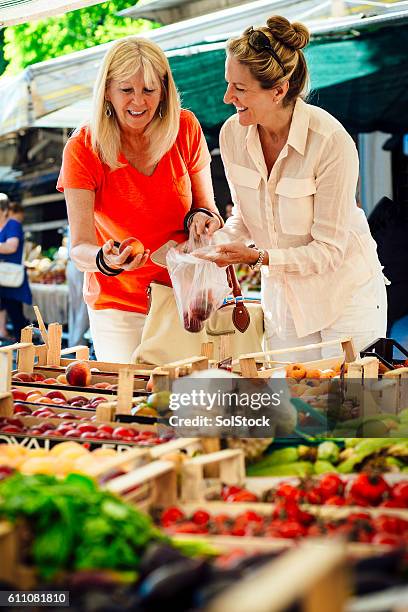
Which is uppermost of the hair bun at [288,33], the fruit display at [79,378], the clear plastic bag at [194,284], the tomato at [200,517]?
the hair bun at [288,33]

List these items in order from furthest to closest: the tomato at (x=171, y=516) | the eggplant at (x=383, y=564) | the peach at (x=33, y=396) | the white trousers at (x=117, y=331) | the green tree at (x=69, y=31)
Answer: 1. the green tree at (x=69, y=31)
2. the white trousers at (x=117, y=331)
3. the peach at (x=33, y=396)
4. the tomato at (x=171, y=516)
5. the eggplant at (x=383, y=564)

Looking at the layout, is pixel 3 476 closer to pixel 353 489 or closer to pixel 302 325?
pixel 353 489

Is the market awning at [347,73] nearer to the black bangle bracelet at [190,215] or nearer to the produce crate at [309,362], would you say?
the black bangle bracelet at [190,215]

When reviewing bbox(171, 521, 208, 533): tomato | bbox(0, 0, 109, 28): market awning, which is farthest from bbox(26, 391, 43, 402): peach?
bbox(0, 0, 109, 28): market awning

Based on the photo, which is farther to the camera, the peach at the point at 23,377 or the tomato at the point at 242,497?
the peach at the point at 23,377

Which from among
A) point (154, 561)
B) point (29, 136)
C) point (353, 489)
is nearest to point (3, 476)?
point (154, 561)

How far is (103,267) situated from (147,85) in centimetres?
71

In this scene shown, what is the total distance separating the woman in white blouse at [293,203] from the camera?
327 cm

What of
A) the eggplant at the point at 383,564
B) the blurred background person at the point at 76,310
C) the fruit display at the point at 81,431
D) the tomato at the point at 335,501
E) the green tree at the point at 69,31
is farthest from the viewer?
the green tree at the point at 69,31

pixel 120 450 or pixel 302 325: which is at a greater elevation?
pixel 302 325

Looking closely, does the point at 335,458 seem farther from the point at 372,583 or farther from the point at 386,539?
the point at 372,583

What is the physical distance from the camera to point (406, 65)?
5.52 m

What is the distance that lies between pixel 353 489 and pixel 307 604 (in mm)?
1000

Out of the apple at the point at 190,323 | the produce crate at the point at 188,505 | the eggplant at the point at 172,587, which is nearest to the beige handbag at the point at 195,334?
the apple at the point at 190,323
